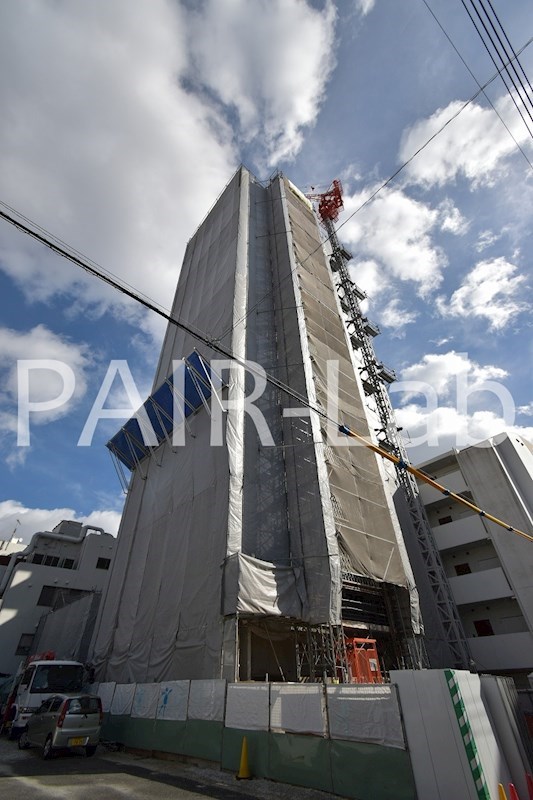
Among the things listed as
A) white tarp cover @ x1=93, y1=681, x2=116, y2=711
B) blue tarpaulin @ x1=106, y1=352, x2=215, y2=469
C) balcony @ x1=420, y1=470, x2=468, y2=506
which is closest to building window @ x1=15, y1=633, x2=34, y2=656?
blue tarpaulin @ x1=106, y1=352, x2=215, y2=469

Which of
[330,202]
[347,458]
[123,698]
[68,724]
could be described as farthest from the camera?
[330,202]

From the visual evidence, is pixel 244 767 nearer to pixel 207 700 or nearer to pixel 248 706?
pixel 248 706

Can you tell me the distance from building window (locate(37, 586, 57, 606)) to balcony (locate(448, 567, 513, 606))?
2580 cm

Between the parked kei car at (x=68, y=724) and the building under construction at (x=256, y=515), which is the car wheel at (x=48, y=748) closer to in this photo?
the parked kei car at (x=68, y=724)

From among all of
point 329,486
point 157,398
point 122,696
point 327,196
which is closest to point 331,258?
point 327,196

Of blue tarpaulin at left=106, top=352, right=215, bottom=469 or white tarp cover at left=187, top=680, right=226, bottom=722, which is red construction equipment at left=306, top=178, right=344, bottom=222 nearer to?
blue tarpaulin at left=106, top=352, right=215, bottom=469

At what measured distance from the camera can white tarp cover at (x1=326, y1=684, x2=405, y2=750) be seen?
5328 mm

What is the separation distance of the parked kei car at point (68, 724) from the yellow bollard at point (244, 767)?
5.00m

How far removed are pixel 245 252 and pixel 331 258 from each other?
12.8 m

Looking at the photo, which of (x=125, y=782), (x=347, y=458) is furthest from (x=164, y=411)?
(x=125, y=782)

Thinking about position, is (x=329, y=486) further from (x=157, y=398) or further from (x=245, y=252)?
(x=245, y=252)

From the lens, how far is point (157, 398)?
17812mm

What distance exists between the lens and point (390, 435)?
24.2m

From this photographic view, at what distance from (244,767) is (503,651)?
16832mm
